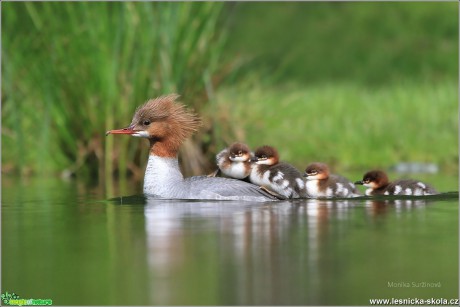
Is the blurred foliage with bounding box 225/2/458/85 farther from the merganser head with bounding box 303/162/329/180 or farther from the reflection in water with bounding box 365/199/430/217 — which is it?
the reflection in water with bounding box 365/199/430/217

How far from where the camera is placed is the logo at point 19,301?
16.9 feet

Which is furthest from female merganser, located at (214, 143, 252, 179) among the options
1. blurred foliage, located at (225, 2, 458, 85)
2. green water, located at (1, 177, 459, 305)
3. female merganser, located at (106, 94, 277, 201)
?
blurred foliage, located at (225, 2, 458, 85)

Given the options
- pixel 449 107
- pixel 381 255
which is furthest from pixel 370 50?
pixel 381 255

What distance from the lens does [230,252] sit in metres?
6.18

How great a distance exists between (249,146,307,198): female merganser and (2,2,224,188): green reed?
Result: 2.02m

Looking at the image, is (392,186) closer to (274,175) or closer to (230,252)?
(274,175)

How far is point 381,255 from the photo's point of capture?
6.04m

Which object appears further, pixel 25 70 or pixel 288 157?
pixel 288 157

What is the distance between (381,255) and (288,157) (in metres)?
7.67

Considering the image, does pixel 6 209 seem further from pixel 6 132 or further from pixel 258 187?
pixel 6 132

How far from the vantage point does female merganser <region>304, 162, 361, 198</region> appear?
9.61 m

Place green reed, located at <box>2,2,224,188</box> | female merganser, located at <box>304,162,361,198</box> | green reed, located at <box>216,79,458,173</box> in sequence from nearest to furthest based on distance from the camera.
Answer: female merganser, located at <box>304,162,361,198</box> → green reed, located at <box>2,2,224,188</box> → green reed, located at <box>216,79,458,173</box>

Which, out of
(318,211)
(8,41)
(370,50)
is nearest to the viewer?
(318,211)

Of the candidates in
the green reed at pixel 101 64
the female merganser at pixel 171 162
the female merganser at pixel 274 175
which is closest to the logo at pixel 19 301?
the female merganser at pixel 171 162
